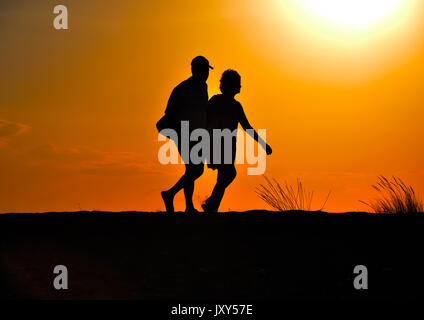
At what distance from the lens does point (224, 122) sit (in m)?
10.8

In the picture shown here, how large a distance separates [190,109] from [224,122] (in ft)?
1.69

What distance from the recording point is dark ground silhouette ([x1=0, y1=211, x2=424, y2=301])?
718cm

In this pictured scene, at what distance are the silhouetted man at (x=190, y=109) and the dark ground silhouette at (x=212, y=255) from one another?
956mm

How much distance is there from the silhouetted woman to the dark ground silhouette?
100 centimetres

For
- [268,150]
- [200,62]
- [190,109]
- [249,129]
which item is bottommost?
[268,150]

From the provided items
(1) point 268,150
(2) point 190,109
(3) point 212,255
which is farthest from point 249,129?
(3) point 212,255

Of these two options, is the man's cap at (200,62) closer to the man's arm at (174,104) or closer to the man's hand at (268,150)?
the man's arm at (174,104)

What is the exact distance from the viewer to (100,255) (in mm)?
8117

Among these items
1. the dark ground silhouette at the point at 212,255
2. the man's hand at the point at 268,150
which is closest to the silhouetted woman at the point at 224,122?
the man's hand at the point at 268,150

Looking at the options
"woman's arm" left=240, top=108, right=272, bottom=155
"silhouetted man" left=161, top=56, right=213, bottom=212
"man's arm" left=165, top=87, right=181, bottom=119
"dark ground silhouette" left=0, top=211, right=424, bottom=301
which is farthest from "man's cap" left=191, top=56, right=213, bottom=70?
"dark ground silhouette" left=0, top=211, right=424, bottom=301

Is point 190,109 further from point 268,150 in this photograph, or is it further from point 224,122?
point 268,150
